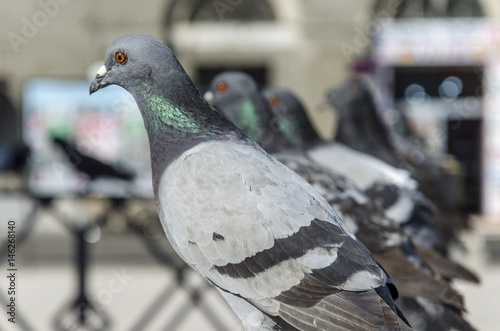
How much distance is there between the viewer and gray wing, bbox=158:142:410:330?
94.9 inches

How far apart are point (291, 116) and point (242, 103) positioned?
32.8 inches

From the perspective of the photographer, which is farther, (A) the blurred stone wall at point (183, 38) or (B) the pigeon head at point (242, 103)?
(A) the blurred stone wall at point (183, 38)

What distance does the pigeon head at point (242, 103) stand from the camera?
3898mm

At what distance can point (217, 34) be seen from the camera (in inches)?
543

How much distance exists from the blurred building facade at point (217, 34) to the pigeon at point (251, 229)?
1039 centimetres

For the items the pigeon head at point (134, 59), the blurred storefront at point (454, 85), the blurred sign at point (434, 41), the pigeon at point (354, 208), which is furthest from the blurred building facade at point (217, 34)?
the pigeon head at point (134, 59)

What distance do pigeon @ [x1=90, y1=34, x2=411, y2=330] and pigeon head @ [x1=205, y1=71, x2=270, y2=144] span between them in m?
1.19

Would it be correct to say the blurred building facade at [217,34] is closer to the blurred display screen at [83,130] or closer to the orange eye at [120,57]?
the blurred display screen at [83,130]

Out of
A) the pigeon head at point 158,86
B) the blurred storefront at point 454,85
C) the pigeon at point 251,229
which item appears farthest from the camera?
the blurred storefront at point 454,85

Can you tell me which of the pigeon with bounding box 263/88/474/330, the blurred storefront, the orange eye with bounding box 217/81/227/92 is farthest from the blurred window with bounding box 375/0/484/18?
the pigeon with bounding box 263/88/474/330

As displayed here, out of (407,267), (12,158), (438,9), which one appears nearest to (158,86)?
(407,267)

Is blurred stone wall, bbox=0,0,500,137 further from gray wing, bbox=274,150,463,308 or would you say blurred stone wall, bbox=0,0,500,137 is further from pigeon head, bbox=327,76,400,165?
gray wing, bbox=274,150,463,308

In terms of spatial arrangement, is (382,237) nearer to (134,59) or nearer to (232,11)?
(134,59)

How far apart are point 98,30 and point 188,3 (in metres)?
1.66
